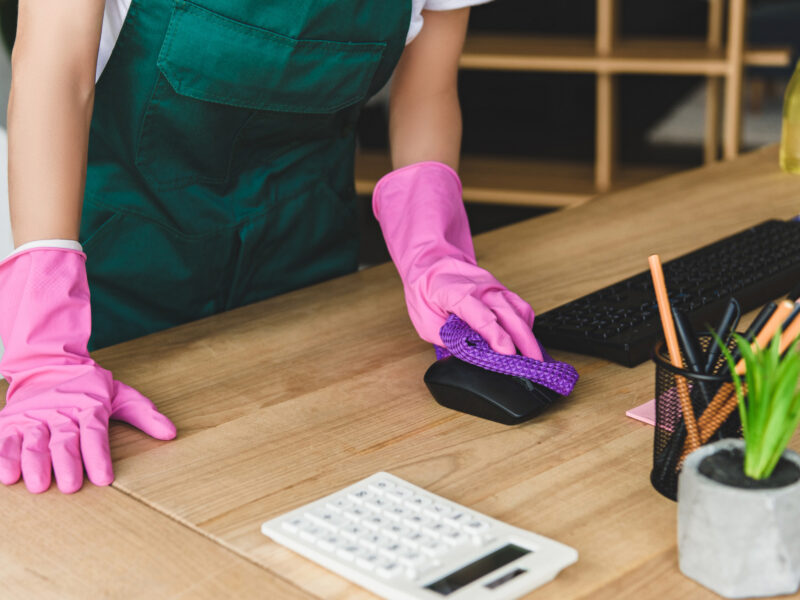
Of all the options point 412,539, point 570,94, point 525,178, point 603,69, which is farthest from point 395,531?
point 570,94

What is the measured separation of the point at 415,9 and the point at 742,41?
1863 mm

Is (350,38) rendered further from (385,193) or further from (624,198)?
(624,198)

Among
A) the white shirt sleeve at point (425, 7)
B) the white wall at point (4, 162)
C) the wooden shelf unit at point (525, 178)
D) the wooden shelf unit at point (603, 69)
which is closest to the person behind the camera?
the white shirt sleeve at point (425, 7)

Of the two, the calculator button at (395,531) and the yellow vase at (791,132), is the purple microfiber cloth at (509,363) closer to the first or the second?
the calculator button at (395,531)

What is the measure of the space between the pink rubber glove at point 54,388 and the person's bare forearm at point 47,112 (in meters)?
0.04

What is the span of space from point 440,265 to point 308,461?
0.34 metres

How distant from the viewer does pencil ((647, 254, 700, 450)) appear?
0.76 m

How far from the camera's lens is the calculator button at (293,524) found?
0.73 metres

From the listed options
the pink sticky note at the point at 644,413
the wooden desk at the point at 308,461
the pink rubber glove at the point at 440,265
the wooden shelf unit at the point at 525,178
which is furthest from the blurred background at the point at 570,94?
the pink sticky note at the point at 644,413

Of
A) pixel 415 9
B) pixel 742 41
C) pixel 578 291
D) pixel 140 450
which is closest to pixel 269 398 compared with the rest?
pixel 140 450

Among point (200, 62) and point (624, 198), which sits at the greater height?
point (200, 62)

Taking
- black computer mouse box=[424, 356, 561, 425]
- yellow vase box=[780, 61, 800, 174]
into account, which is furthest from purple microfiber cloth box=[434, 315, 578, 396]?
yellow vase box=[780, 61, 800, 174]

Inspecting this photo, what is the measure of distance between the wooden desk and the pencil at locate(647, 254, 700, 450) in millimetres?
59

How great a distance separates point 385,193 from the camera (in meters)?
1.31
